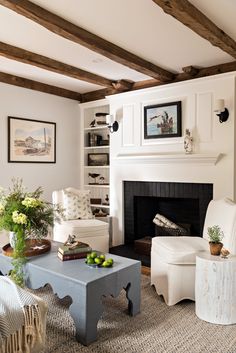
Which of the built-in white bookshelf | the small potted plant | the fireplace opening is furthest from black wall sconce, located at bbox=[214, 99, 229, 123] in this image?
the built-in white bookshelf

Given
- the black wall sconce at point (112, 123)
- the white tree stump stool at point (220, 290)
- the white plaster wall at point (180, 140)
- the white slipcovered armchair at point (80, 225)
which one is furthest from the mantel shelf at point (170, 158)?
the white tree stump stool at point (220, 290)

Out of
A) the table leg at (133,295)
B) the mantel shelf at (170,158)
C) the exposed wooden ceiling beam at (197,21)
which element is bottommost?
the table leg at (133,295)

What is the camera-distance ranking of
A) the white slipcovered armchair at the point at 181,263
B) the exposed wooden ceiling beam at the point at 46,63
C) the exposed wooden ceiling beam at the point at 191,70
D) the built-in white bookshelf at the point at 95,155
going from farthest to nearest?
1. the built-in white bookshelf at the point at 95,155
2. the exposed wooden ceiling beam at the point at 191,70
3. the exposed wooden ceiling beam at the point at 46,63
4. the white slipcovered armchair at the point at 181,263

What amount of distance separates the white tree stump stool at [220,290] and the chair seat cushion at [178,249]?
31 centimetres

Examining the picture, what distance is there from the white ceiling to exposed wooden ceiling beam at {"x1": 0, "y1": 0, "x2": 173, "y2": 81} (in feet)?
0.18

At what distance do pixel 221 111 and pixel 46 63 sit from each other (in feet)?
7.04

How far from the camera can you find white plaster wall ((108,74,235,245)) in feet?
12.4

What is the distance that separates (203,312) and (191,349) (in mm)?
456

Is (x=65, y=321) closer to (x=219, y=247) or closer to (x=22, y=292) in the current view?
(x=22, y=292)

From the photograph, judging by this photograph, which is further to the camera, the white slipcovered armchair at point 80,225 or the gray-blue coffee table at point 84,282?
the white slipcovered armchair at point 80,225

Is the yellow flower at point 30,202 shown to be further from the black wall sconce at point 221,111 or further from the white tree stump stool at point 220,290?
the black wall sconce at point 221,111

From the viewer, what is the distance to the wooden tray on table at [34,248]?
9.19 ft

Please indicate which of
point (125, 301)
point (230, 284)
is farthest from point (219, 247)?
point (125, 301)

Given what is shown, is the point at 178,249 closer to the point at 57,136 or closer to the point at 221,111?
the point at 221,111
